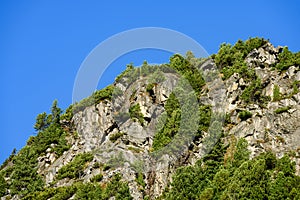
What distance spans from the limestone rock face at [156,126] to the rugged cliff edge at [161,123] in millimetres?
146

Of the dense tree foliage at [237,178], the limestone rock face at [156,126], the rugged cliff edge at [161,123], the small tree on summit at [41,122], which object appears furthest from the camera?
the small tree on summit at [41,122]

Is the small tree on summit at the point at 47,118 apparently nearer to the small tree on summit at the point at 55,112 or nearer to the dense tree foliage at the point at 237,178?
the small tree on summit at the point at 55,112

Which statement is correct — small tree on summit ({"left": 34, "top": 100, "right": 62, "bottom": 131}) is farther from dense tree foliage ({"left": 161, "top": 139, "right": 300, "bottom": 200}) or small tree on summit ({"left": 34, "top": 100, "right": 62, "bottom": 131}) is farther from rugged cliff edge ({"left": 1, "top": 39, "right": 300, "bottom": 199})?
dense tree foliage ({"left": 161, "top": 139, "right": 300, "bottom": 200})

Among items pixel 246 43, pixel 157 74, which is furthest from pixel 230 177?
pixel 246 43

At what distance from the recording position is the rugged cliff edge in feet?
261

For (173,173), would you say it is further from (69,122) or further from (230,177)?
(69,122)

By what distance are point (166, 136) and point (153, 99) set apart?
539 inches

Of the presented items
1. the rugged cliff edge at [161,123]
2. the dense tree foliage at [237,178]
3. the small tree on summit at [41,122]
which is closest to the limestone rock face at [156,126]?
the rugged cliff edge at [161,123]

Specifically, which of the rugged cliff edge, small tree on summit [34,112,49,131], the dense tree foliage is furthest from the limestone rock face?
small tree on summit [34,112,49,131]

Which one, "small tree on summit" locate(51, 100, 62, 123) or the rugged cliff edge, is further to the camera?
"small tree on summit" locate(51, 100, 62, 123)

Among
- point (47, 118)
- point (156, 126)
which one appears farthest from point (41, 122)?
point (156, 126)

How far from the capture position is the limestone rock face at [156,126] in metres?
78.9

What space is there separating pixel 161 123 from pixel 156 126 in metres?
1.04

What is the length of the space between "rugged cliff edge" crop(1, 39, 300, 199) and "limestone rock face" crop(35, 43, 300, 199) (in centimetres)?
15
